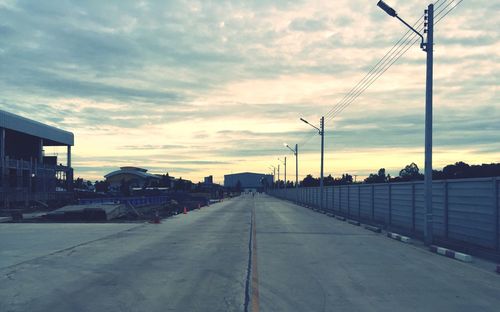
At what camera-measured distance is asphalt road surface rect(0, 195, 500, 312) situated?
9016 millimetres

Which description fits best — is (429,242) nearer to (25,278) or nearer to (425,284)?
(425,284)

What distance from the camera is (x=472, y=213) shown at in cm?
1664

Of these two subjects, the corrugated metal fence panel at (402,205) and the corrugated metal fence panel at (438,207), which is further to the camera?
the corrugated metal fence panel at (402,205)

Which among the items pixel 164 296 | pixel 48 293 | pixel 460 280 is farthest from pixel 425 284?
pixel 48 293

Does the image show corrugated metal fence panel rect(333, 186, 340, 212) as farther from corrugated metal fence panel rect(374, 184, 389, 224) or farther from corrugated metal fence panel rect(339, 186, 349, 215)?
corrugated metal fence panel rect(374, 184, 389, 224)

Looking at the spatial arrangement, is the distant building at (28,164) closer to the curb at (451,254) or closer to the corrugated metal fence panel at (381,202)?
the corrugated metal fence panel at (381,202)

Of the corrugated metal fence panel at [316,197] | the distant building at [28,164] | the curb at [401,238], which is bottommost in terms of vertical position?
the curb at [401,238]

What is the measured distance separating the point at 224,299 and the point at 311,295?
1.65 meters

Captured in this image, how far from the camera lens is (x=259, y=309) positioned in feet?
27.9

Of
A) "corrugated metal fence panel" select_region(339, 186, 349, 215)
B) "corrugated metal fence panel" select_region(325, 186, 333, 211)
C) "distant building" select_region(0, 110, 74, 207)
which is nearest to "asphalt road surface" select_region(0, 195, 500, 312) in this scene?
"corrugated metal fence panel" select_region(339, 186, 349, 215)

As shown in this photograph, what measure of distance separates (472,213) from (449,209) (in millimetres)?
1861

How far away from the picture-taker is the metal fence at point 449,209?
15.6 metres

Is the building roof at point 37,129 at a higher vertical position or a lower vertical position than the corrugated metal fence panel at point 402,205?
higher

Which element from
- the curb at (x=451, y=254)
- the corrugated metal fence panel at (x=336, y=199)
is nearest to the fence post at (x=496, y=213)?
the curb at (x=451, y=254)
